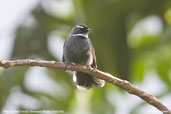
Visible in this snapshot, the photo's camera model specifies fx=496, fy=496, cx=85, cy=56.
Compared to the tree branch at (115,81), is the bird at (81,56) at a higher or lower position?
lower

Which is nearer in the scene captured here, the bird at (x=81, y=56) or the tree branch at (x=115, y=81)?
the tree branch at (x=115, y=81)

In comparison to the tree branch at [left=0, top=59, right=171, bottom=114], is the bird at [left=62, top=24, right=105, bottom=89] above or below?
below

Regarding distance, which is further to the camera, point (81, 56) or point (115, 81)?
point (81, 56)

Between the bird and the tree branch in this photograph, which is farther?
the bird

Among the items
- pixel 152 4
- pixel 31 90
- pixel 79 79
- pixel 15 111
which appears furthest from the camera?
pixel 152 4

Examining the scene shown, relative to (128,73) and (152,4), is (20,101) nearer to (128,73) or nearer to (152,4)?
(128,73)

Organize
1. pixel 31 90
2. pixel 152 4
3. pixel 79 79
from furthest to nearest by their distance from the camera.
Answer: pixel 152 4, pixel 31 90, pixel 79 79

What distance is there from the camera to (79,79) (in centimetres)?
514

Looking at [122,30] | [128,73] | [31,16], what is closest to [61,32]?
[31,16]

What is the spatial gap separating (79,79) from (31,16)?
2.49 meters

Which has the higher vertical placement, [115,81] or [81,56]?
[115,81]

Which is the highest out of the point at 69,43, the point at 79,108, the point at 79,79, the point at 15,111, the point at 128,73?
the point at 69,43

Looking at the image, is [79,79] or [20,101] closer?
[79,79]

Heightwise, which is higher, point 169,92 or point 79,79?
point 79,79
